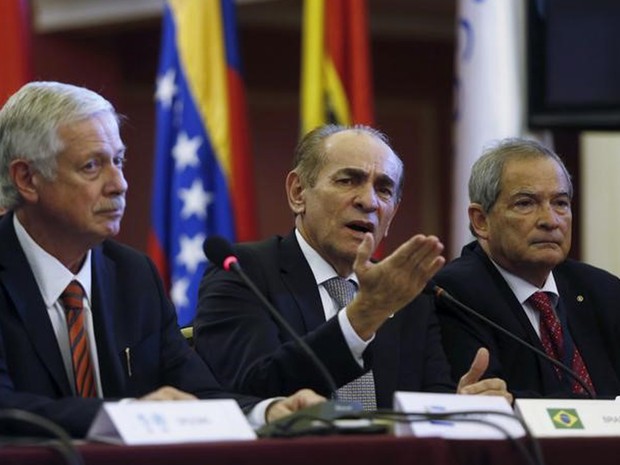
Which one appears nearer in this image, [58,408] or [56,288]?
[58,408]

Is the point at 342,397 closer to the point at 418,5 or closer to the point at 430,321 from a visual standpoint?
the point at 430,321

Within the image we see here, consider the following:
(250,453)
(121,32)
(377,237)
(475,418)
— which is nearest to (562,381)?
(377,237)

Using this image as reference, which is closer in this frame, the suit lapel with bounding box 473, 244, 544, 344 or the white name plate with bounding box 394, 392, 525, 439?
the white name plate with bounding box 394, 392, 525, 439

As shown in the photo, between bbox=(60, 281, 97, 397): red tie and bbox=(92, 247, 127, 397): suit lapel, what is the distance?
1.3 inches

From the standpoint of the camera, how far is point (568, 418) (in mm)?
2801

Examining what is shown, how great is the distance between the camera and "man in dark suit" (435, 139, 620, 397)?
3.90m

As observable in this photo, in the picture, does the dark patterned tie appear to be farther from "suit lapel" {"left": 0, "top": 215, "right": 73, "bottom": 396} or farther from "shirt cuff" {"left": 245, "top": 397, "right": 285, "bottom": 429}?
"suit lapel" {"left": 0, "top": 215, "right": 73, "bottom": 396}

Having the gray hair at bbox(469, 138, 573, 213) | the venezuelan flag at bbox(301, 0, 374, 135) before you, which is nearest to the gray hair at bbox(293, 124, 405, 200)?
the gray hair at bbox(469, 138, 573, 213)

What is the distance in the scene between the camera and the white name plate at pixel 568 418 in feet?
9.01

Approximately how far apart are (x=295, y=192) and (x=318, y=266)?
9.5 inches

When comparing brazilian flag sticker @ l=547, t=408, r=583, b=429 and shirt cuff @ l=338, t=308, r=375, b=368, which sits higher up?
shirt cuff @ l=338, t=308, r=375, b=368

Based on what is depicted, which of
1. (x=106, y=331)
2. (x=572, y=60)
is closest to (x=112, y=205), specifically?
(x=106, y=331)

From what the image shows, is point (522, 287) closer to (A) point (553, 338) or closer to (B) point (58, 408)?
(A) point (553, 338)

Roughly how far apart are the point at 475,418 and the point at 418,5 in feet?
19.6
